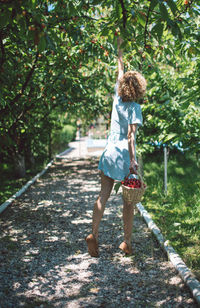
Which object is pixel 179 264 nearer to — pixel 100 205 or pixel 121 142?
pixel 100 205

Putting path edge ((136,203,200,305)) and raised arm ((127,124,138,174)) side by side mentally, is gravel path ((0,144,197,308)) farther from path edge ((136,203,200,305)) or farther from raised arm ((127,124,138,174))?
raised arm ((127,124,138,174))

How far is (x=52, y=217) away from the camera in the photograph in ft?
16.6

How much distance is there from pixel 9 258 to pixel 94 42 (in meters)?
3.44

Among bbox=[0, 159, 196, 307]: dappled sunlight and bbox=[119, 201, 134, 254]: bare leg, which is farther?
bbox=[119, 201, 134, 254]: bare leg

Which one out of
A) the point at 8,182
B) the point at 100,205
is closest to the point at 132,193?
the point at 100,205

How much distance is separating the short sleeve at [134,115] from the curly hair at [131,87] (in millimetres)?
88

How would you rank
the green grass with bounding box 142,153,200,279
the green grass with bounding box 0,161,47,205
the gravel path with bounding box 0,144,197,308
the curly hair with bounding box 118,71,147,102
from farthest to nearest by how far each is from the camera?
the green grass with bounding box 0,161,47,205, the green grass with bounding box 142,153,200,279, the curly hair with bounding box 118,71,147,102, the gravel path with bounding box 0,144,197,308

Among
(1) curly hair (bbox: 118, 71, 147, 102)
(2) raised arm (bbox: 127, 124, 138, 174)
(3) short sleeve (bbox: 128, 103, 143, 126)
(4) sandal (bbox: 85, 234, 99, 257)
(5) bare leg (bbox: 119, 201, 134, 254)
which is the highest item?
(1) curly hair (bbox: 118, 71, 147, 102)

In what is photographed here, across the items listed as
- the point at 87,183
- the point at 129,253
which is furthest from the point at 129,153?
the point at 87,183

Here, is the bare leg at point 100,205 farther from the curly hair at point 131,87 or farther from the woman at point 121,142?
the curly hair at point 131,87

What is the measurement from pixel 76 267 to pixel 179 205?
8.80 feet

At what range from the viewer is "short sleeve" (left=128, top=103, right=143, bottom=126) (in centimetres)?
303

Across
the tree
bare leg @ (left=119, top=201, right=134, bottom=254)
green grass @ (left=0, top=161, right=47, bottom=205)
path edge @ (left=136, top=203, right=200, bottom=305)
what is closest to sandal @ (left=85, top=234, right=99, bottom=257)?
bare leg @ (left=119, top=201, right=134, bottom=254)

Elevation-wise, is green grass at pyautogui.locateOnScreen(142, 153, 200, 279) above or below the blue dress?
below
